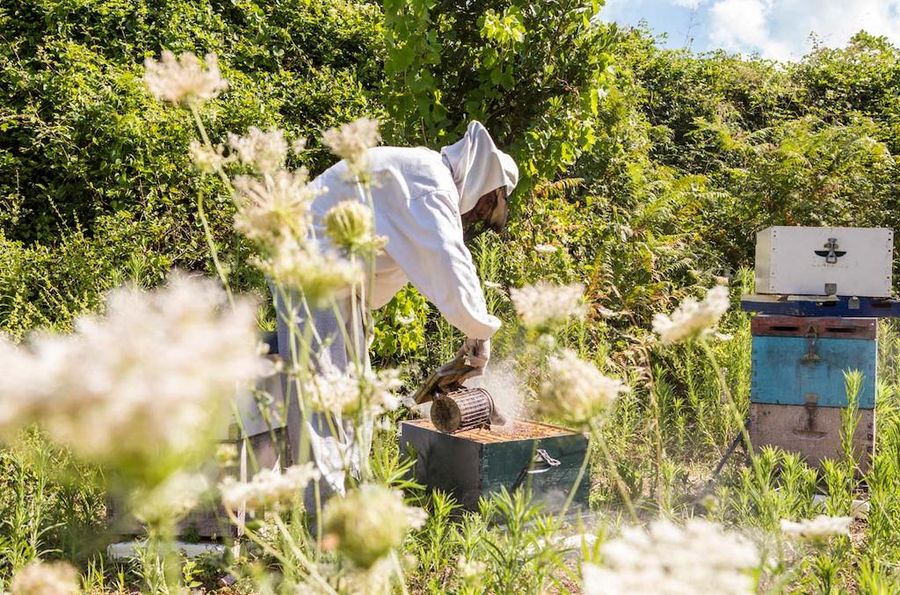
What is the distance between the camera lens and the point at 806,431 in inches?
175

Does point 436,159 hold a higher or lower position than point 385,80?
lower

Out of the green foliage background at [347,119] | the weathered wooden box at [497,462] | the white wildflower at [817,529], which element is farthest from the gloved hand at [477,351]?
the white wildflower at [817,529]

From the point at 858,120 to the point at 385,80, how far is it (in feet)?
18.2

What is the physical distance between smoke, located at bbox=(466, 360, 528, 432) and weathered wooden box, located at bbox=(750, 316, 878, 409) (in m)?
1.27

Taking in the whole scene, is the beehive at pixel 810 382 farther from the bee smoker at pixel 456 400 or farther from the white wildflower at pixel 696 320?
the white wildflower at pixel 696 320

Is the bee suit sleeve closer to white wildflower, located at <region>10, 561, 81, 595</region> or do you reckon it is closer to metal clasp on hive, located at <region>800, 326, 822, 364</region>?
metal clasp on hive, located at <region>800, 326, 822, 364</region>

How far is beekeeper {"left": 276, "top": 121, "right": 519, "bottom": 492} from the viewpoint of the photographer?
306cm

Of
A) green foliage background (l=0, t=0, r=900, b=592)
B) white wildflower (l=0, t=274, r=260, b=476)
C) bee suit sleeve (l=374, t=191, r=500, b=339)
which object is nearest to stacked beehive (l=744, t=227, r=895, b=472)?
green foliage background (l=0, t=0, r=900, b=592)

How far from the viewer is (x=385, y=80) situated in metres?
6.55

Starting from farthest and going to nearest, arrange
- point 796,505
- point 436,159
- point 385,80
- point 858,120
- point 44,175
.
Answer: point 858,120 < point 385,80 < point 44,175 < point 436,159 < point 796,505

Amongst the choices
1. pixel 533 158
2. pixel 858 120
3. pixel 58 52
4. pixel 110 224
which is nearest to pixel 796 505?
pixel 533 158

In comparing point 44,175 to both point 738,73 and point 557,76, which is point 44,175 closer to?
point 557,76

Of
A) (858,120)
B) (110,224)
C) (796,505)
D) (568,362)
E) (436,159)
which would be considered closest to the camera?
(568,362)

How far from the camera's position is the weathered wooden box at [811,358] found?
4.31 metres
